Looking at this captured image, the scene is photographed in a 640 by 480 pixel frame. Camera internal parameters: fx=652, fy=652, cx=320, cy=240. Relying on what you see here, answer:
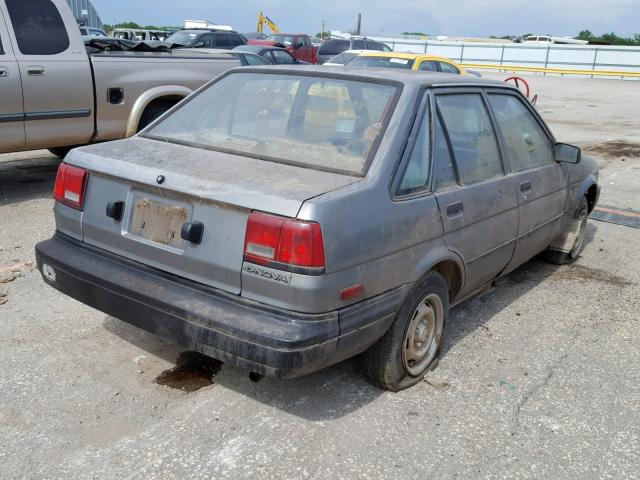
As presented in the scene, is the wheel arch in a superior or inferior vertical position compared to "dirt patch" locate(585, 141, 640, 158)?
superior

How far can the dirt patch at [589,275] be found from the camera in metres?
5.41

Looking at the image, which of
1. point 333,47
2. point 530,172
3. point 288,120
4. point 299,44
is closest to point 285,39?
point 299,44

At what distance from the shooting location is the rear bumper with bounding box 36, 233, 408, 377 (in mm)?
2740

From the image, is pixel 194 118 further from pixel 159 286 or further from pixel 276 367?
pixel 276 367

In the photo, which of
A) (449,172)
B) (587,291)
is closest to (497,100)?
(449,172)

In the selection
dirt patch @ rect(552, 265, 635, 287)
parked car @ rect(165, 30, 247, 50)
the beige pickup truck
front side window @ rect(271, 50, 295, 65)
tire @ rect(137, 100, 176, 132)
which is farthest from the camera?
parked car @ rect(165, 30, 247, 50)

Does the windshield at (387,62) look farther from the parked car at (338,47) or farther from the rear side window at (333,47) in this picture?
the rear side window at (333,47)

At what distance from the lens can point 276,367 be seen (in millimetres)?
2736

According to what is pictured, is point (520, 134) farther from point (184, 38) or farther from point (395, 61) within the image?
point (184, 38)

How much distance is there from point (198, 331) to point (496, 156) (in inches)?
87.5

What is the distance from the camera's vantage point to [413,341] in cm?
346

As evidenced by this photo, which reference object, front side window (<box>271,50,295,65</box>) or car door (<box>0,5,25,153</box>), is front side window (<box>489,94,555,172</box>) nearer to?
car door (<box>0,5,25,153</box>)

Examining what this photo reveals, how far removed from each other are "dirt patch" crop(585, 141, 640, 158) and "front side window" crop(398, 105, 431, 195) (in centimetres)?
954

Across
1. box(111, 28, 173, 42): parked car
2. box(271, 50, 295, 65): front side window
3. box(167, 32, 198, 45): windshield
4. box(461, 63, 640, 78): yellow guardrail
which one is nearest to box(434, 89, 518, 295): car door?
box(271, 50, 295, 65): front side window
